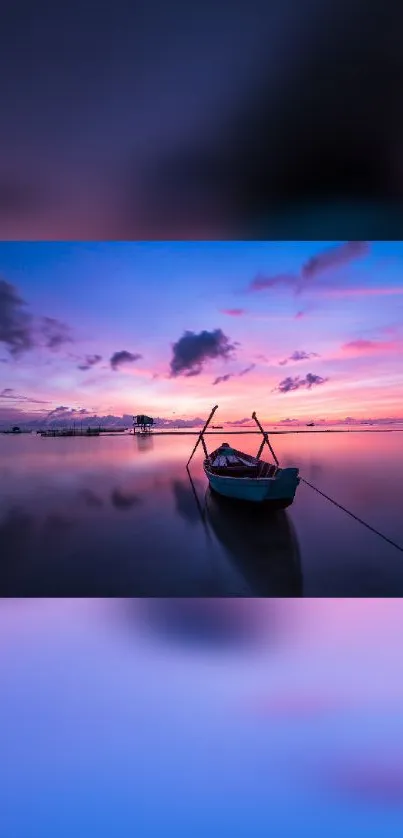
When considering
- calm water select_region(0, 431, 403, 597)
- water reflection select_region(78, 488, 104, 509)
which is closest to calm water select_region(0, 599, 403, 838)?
calm water select_region(0, 431, 403, 597)

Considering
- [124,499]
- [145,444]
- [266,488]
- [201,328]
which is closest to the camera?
[266,488]

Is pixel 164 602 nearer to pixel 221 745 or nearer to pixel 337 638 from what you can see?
pixel 337 638

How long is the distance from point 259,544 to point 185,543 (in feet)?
3.40

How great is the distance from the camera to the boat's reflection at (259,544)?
421 centimetres

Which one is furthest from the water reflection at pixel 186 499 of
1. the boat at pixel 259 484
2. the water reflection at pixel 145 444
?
the water reflection at pixel 145 444

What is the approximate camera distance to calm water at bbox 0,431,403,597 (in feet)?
13.2

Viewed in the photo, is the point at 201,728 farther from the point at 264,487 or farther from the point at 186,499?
Answer: the point at 186,499

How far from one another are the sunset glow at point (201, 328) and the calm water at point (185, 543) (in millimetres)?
2450

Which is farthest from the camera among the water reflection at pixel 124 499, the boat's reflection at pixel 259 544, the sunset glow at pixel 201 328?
the water reflection at pixel 124 499

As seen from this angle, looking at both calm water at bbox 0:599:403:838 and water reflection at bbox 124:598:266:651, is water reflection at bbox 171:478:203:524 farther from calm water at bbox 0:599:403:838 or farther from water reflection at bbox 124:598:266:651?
calm water at bbox 0:599:403:838

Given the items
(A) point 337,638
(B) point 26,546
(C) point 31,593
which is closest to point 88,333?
(B) point 26,546

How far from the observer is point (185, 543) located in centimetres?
583

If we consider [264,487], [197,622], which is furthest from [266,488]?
[197,622]

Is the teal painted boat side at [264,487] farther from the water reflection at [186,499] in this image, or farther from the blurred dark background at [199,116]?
the blurred dark background at [199,116]
